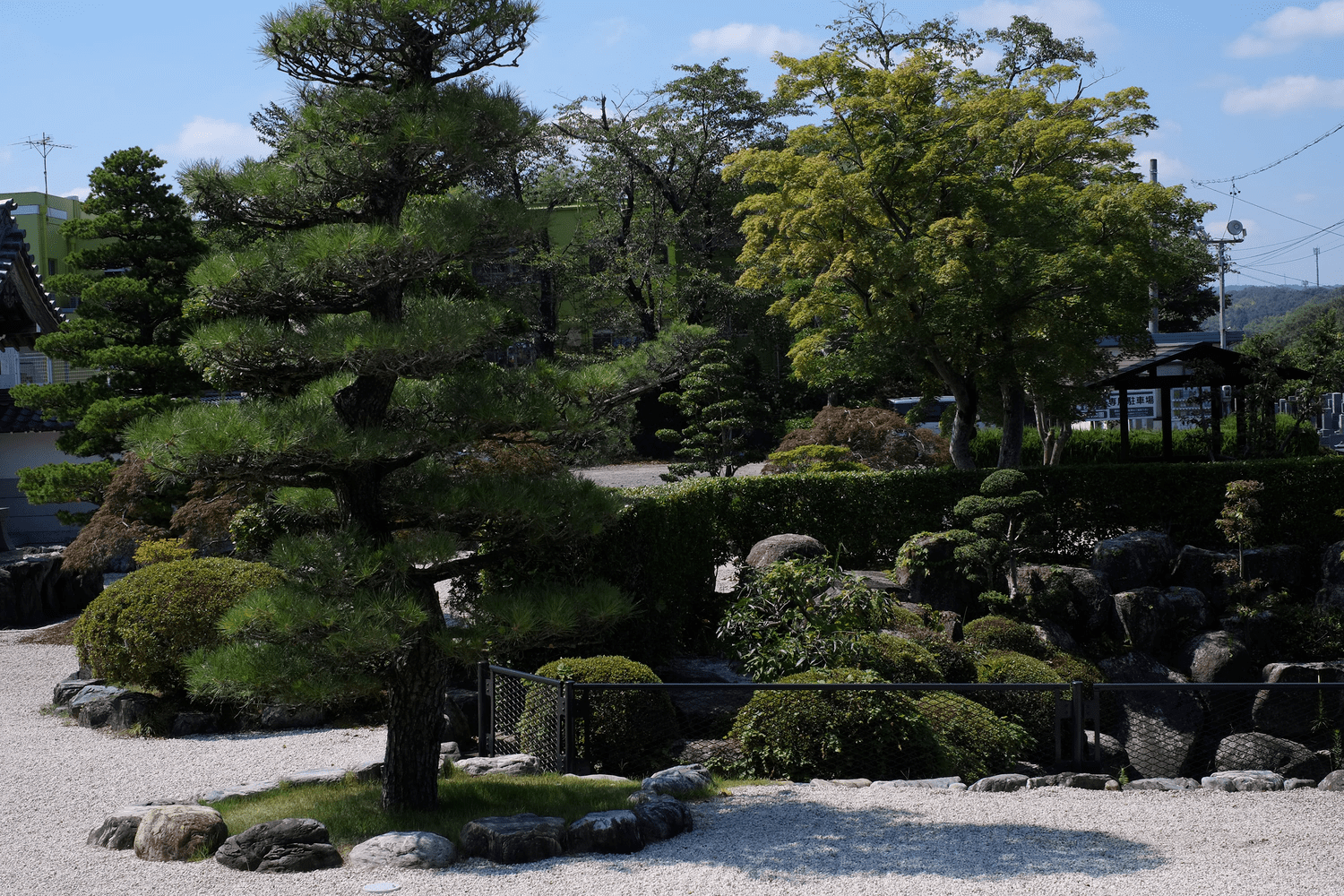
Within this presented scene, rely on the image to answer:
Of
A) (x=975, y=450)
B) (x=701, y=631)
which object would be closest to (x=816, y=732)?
(x=701, y=631)

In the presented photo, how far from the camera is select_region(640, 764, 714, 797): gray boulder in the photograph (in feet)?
22.1

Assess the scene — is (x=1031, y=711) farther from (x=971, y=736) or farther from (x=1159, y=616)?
(x=1159, y=616)

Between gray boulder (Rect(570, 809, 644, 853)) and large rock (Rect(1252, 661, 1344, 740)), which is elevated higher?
gray boulder (Rect(570, 809, 644, 853))

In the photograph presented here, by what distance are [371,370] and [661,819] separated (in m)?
2.90

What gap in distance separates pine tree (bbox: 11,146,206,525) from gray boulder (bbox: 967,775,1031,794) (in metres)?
10.9

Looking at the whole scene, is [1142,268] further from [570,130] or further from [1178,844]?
[570,130]

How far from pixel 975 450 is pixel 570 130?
14.8m

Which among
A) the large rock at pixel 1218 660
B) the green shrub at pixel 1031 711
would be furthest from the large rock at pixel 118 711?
the large rock at pixel 1218 660

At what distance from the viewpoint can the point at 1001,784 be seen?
701 cm

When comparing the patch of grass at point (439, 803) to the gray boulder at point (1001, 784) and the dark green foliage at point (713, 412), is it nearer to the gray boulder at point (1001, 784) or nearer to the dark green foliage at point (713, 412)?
the gray boulder at point (1001, 784)

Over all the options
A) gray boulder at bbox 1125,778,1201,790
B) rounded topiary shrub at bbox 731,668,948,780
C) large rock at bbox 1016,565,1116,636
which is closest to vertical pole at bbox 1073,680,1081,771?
gray boulder at bbox 1125,778,1201,790

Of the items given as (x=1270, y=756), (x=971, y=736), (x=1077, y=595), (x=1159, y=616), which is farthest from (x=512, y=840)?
(x=1159, y=616)

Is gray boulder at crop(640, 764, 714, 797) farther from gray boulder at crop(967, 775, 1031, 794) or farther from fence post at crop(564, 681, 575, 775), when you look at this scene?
gray boulder at crop(967, 775, 1031, 794)

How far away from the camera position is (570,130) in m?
29.9
